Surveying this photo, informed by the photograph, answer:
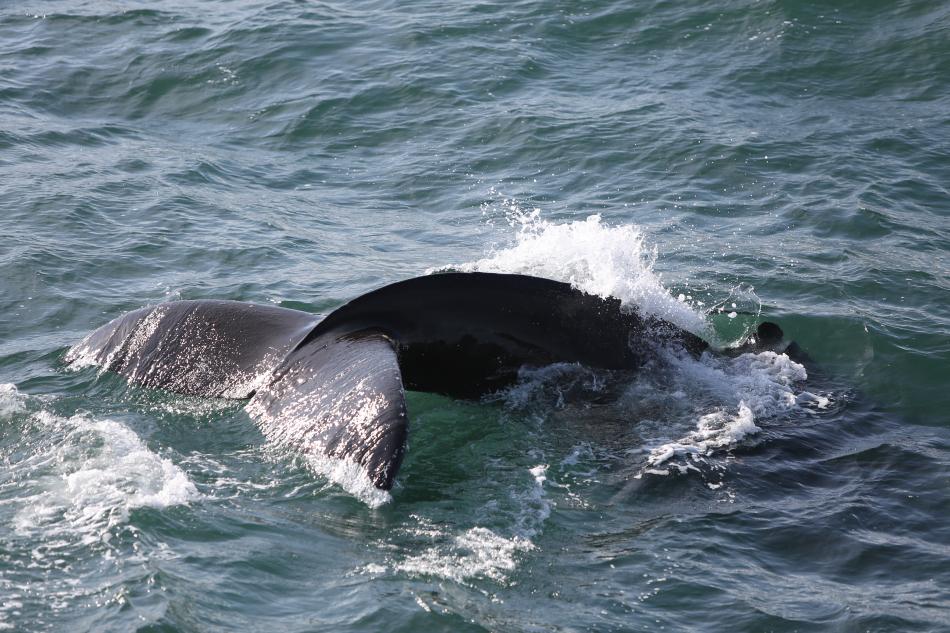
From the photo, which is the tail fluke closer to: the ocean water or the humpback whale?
the humpback whale

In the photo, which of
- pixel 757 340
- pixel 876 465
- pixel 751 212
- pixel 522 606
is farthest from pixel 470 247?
pixel 522 606

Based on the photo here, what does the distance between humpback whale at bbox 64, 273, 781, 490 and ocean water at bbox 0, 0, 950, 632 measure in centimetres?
21

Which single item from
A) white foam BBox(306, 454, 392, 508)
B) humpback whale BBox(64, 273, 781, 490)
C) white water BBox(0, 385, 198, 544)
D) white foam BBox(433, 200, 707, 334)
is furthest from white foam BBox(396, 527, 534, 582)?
white foam BBox(433, 200, 707, 334)

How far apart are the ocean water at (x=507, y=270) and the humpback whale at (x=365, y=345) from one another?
0.70 feet

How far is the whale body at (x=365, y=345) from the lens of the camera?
20.4 feet

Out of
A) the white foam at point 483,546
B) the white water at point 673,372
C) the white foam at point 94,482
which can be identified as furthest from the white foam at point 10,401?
the white water at point 673,372

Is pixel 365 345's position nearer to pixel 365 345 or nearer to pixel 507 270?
pixel 365 345

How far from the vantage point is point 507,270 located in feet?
30.7

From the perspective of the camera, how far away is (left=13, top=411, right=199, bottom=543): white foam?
5906 millimetres

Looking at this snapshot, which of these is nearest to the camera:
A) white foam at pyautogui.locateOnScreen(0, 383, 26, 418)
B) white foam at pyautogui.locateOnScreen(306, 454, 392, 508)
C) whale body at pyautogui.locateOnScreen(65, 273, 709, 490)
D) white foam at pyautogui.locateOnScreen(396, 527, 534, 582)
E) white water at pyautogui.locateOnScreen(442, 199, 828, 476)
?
white foam at pyautogui.locateOnScreen(396, 527, 534, 582)

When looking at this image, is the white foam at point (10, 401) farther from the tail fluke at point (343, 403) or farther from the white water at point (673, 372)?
the white water at point (673, 372)

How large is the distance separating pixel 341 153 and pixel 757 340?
7195 mm

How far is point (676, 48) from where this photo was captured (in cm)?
1622

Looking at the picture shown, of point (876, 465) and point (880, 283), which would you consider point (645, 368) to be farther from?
point (880, 283)
